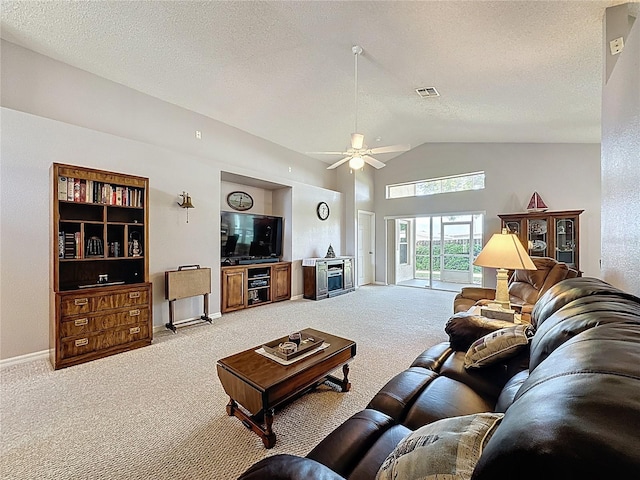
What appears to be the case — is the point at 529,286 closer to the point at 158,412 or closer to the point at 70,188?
the point at 158,412

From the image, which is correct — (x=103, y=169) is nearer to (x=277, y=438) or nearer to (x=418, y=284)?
(x=277, y=438)

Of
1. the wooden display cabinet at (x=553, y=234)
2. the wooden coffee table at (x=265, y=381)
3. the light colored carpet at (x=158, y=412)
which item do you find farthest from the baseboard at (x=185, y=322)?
the wooden display cabinet at (x=553, y=234)

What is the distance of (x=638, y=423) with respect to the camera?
397 millimetres

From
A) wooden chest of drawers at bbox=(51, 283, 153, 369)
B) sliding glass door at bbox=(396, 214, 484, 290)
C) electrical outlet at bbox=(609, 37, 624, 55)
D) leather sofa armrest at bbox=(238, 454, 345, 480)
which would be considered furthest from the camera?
sliding glass door at bbox=(396, 214, 484, 290)

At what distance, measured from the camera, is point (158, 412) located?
2104 mm

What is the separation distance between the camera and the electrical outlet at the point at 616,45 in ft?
6.96

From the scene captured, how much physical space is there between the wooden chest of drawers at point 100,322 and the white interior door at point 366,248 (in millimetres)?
5320

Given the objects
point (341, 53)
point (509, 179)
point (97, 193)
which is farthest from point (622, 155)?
point (97, 193)

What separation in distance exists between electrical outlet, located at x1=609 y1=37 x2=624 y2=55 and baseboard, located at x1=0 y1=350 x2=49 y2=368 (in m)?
5.97

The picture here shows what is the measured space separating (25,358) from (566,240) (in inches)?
322

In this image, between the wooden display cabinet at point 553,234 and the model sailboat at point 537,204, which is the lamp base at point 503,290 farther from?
the model sailboat at point 537,204

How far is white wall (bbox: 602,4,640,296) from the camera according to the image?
177 cm

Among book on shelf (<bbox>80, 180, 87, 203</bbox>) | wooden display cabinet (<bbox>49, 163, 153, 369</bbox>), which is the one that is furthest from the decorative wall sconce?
book on shelf (<bbox>80, 180, 87, 203</bbox>)

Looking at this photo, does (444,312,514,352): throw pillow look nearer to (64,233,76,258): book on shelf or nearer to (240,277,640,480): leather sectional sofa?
(240,277,640,480): leather sectional sofa
